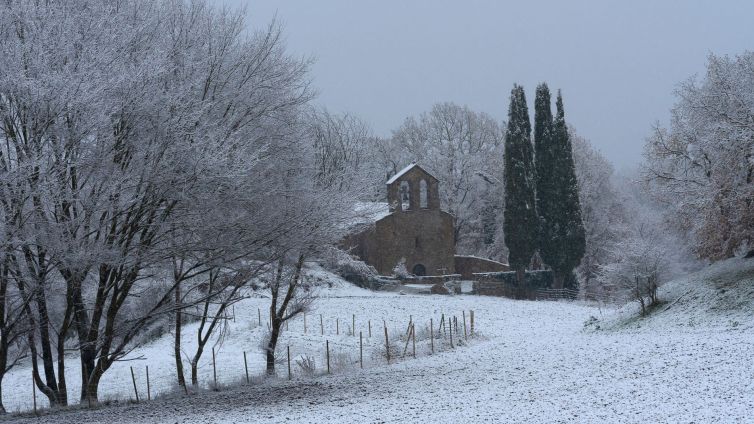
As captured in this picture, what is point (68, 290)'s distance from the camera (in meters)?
14.2

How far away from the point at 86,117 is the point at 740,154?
2145cm

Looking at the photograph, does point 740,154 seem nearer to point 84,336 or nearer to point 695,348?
point 695,348

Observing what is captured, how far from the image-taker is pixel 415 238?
5312 cm

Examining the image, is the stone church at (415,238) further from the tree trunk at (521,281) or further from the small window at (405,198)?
the tree trunk at (521,281)

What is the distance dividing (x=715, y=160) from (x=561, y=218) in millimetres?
21031

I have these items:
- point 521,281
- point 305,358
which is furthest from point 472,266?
point 305,358

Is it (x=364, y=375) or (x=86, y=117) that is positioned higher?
(x=86, y=117)

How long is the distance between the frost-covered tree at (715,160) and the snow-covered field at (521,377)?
1.62m

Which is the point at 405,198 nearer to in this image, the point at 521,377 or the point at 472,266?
the point at 472,266

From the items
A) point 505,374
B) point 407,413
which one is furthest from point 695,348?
point 407,413

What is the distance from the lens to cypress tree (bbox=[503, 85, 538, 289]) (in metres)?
49.0

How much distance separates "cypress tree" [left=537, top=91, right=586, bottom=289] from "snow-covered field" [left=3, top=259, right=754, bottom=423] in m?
17.1

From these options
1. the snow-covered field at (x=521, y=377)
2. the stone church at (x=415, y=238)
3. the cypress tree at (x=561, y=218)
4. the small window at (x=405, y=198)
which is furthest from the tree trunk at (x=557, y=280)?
the snow-covered field at (x=521, y=377)

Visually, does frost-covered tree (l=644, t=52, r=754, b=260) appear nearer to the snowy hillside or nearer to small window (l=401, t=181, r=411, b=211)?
the snowy hillside
